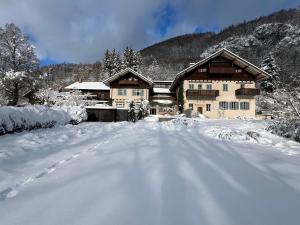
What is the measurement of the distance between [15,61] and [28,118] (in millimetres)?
19668

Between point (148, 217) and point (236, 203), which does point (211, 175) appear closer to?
point (236, 203)

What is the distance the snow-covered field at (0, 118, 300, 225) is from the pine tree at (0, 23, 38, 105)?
2361cm

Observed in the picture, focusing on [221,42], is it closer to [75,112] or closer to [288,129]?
[75,112]

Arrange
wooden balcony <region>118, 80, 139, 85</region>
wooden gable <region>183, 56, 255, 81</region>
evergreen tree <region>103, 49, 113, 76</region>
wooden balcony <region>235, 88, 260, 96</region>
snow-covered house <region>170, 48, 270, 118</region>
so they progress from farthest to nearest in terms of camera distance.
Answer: evergreen tree <region>103, 49, 113, 76</region>
wooden balcony <region>118, 80, 139, 85</region>
snow-covered house <region>170, 48, 270, 118</region>
wooden gable <region>183, 56, 255, 81</region>
wooden balcony <region>235, 88, 260, 96</region>

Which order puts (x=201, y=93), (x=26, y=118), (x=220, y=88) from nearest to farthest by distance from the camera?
1. (x=26, y=118)
2. (x=201, y=93)
3. (x=220, y=88)

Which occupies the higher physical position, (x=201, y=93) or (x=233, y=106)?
(x=201, y=93)

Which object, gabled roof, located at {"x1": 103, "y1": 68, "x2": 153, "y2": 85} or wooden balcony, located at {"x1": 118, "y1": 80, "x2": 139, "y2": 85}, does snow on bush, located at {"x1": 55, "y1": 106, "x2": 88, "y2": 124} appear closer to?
gabled roof, located at {"x1": 103, "y1": 68, "x2": 153, "y2": 85}

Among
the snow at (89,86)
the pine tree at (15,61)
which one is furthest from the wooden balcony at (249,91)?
the pine tree at (15,61)

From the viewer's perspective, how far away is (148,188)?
4.27 m

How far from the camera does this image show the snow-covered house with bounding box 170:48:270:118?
131ft

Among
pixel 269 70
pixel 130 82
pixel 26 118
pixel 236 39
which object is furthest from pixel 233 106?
pixel 236 39

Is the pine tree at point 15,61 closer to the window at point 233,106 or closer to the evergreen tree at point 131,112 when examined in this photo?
the evergreen tree at point 131,112

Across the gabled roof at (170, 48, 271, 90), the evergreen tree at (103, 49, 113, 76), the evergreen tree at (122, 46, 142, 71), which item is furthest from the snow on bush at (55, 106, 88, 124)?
the evergreen tree at (103, 49, 113, 76)

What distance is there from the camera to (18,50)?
1166 inches
